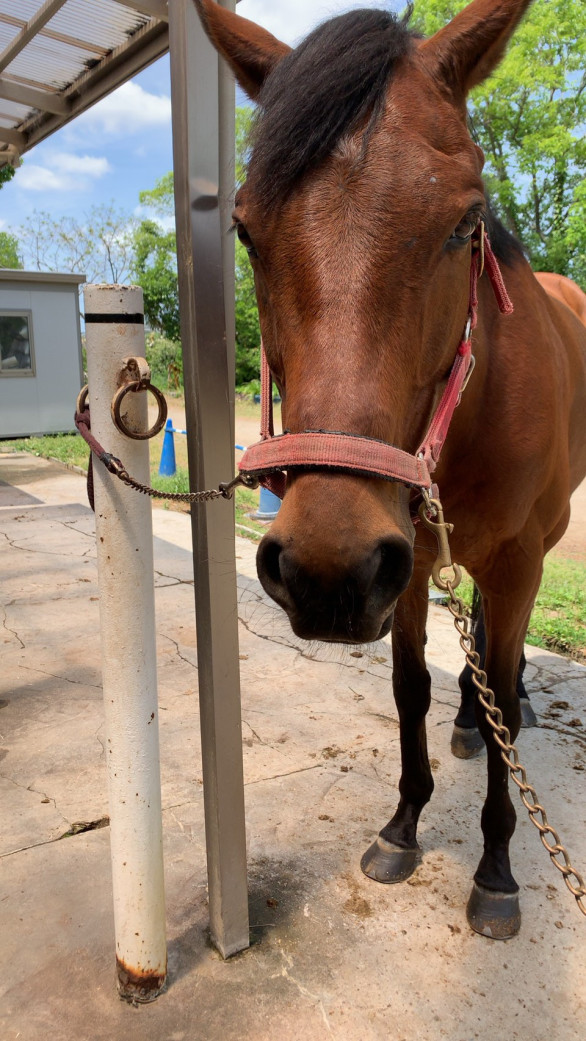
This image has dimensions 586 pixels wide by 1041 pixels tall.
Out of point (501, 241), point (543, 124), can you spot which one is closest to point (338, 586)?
point (501, 241)

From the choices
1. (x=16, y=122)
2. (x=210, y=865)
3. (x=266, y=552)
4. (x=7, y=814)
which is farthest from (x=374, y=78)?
(x=16, y=122)

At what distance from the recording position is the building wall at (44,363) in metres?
13.1

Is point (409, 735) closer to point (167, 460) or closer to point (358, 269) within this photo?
point (358, 269)

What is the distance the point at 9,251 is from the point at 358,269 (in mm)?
55123

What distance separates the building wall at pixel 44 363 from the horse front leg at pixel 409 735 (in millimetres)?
11872

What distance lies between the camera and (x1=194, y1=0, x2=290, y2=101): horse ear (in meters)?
1.55

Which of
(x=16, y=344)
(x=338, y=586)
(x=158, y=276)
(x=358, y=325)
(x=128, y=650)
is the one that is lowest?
(x=128, y=650)

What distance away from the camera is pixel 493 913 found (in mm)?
1991

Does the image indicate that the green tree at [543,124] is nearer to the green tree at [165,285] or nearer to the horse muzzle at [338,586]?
the green tree at [165,285]

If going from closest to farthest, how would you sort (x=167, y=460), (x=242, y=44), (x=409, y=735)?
(x=242, y=44), (x=409, y=735), (x=167, y=460)

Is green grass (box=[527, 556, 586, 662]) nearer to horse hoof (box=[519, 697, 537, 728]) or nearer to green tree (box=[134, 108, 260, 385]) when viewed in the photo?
horse hoof (box=[519, 697, 537, 728])

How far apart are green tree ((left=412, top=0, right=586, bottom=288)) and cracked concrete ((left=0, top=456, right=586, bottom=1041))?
18653mm

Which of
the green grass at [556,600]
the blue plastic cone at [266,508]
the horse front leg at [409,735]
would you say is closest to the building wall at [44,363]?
the green grass at [556,600]

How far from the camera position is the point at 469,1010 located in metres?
1.72
